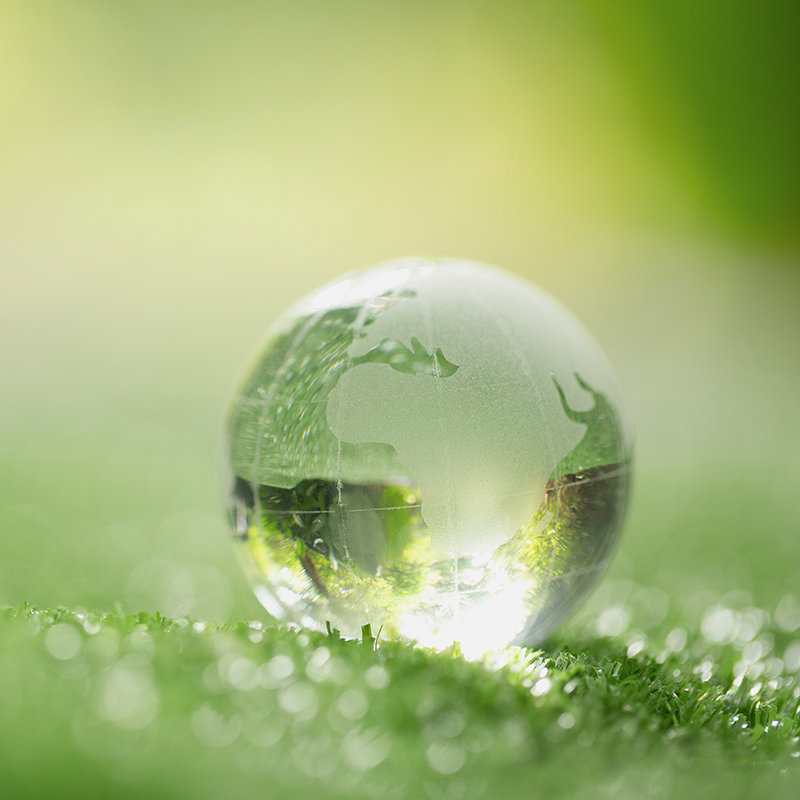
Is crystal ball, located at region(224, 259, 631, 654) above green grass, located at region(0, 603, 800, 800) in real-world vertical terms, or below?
above

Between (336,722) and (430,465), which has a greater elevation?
(430,465)

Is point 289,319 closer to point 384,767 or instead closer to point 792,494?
point 384,767

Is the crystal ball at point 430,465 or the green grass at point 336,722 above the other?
the crystal ball at point 430,465

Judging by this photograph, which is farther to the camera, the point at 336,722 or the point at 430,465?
the point at 430,465

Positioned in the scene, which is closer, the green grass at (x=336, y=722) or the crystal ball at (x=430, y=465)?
the green grass at (x=336, y=722)

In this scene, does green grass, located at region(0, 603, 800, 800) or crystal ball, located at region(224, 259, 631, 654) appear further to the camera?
crystal ball, located at region(224, 259, 631, 654)
